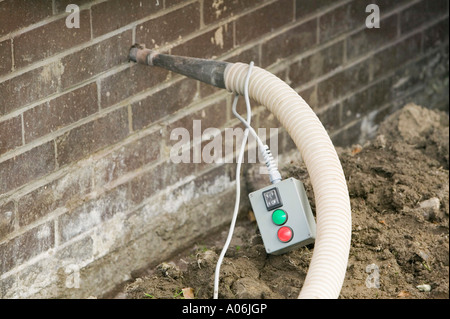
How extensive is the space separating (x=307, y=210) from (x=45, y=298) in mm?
1208

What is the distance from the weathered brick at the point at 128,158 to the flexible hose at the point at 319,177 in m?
0.69

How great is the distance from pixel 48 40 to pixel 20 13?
17cm

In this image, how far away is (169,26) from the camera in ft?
11.6

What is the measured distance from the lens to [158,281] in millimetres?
3129

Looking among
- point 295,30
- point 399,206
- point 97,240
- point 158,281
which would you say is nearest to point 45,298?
point 97,240

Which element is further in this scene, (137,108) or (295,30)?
(295,30)

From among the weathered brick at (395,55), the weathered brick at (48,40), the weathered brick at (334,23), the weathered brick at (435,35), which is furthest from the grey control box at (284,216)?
the weathered brick at (435,35)

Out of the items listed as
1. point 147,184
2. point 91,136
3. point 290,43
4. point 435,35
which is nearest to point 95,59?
point 91,136

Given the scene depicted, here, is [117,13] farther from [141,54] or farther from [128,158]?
[128,158]

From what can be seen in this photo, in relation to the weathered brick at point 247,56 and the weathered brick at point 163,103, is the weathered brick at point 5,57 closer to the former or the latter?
the weathered brick at point 163,103

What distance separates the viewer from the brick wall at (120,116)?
10.2 feet

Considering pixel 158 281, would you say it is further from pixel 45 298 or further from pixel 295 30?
pixel 295 30
